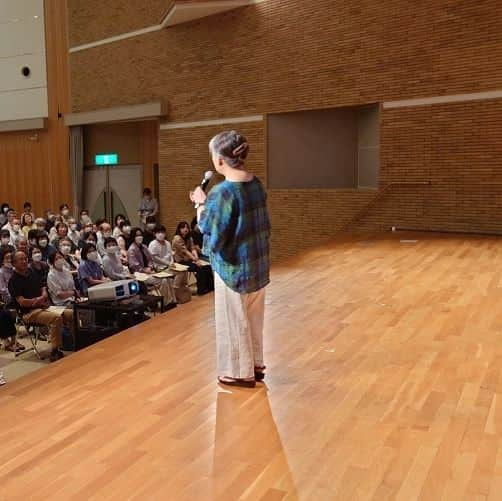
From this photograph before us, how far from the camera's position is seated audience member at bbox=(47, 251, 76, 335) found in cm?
604

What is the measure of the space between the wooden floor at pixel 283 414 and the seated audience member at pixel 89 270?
2364 mm

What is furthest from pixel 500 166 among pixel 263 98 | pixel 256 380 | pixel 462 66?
pixel 256 380

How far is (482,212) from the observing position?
913 centimetres

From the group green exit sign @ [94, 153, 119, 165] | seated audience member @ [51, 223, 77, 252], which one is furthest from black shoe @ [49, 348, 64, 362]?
green exit sign @ [94, 153, 119, 165]

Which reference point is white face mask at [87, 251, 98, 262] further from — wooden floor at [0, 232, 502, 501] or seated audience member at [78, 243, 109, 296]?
wooden floor at [0, 232, 502, 501]

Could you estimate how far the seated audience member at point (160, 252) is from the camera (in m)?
8.09

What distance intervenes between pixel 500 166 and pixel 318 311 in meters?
5.76

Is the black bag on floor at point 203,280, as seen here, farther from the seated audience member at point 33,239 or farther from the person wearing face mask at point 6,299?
the person wearing face mask at point 6,299

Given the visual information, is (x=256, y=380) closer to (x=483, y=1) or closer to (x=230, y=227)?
(x=230, y=227)

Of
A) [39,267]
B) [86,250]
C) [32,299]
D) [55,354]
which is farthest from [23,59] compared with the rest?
[55,354]

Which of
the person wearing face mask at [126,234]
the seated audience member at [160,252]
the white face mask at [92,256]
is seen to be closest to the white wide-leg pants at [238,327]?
the white face mask at [92,256]

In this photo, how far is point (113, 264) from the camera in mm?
7211

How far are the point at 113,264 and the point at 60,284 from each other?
1.15 metres

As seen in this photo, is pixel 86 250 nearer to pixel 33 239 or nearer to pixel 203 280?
pixel 33 239
